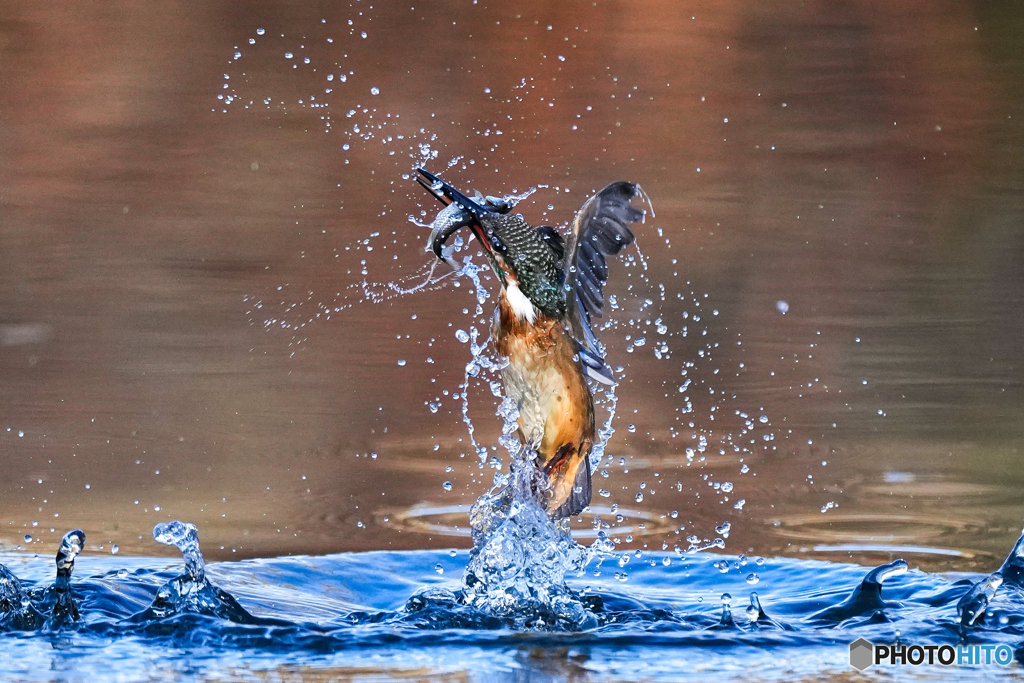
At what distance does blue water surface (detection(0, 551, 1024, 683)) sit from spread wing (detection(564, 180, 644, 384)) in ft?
1.63

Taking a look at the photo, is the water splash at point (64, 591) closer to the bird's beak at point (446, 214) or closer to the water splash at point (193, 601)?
the water splash at point (193, 601)

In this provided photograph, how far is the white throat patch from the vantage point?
2.72 metres

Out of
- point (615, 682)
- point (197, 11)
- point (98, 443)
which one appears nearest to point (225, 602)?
point (615, 682)

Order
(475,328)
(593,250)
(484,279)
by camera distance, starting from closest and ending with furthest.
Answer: (593,250) < (475,328) < (484,279)

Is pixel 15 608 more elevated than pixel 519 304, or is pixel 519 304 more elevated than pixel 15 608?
pixel 519 304

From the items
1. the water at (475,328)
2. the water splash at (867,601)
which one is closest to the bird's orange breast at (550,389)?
the water at (475,328)

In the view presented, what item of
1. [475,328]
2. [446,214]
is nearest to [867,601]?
[446,214]

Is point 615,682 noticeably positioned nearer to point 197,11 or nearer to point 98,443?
point 98,443

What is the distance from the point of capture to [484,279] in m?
4.27

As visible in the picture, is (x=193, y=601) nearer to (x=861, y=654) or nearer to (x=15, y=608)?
(x=15, y=608)

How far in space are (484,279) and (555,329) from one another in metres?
1.54

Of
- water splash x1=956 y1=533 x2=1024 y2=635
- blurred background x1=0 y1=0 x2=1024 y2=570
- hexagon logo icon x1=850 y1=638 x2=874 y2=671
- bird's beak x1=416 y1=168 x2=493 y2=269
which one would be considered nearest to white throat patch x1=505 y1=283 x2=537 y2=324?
bird's beak x1=416 y1=168 x2=493 y2=269

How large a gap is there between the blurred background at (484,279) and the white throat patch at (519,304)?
0.70 metres

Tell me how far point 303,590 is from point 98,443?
143 cm
